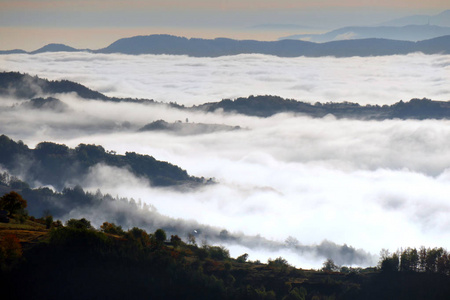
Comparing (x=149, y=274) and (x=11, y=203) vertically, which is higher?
(x=11, y=203)

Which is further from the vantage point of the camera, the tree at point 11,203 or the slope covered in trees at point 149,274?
the tree at point 11,203

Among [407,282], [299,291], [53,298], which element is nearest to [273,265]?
[299,291]

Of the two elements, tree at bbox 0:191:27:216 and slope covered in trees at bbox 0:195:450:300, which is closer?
slope covered in trees at bbox 0:195:450:300

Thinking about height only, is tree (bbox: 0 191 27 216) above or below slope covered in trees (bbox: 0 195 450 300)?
above

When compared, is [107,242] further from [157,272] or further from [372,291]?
[372,291]

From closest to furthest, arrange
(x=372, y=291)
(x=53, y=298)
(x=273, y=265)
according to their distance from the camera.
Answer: (x=53, y=298) → (x=372, y=291) → (x=273, y=265)

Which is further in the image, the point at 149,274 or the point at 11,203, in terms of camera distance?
the point at 11,203

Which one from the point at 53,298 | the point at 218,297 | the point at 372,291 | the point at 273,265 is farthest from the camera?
the point at 273,265

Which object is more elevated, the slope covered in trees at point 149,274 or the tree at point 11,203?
the tree at point 11,203

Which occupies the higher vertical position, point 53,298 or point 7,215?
point 7,215

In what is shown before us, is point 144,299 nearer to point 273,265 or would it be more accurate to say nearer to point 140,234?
point 140,234

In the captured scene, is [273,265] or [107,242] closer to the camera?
[107,242]
